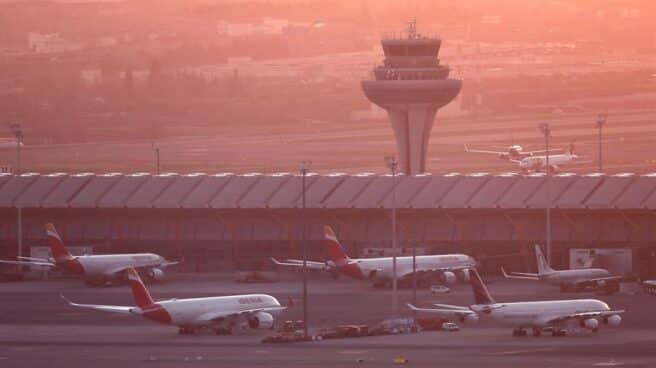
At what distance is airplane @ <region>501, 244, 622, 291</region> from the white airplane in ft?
51.4

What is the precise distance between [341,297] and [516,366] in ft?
76.2

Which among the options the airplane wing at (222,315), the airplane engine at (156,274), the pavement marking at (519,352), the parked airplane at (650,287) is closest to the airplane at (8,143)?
the airplane engine at (156,274)

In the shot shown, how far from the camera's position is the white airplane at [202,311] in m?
68.9

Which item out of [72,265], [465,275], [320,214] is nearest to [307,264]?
[465,275]

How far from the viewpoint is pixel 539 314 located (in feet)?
223

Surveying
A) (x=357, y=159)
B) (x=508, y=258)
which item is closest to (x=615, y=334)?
(x=508, y=258)

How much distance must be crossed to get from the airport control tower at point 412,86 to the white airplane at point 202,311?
51647 mm

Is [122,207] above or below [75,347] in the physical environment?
above

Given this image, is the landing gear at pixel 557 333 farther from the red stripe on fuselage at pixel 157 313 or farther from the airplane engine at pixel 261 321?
the red stripe on fuselage at pixel 157 313

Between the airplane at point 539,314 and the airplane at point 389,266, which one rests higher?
the airplane at point 389,266

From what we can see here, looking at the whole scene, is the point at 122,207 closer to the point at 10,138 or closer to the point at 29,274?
the point at 29,274

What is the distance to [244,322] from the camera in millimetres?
71188

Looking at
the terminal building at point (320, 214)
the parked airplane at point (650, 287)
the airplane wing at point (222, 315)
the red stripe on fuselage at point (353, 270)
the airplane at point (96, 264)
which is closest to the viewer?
the airplane wing at point (222, 315)

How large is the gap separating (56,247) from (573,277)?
23.0 metres
